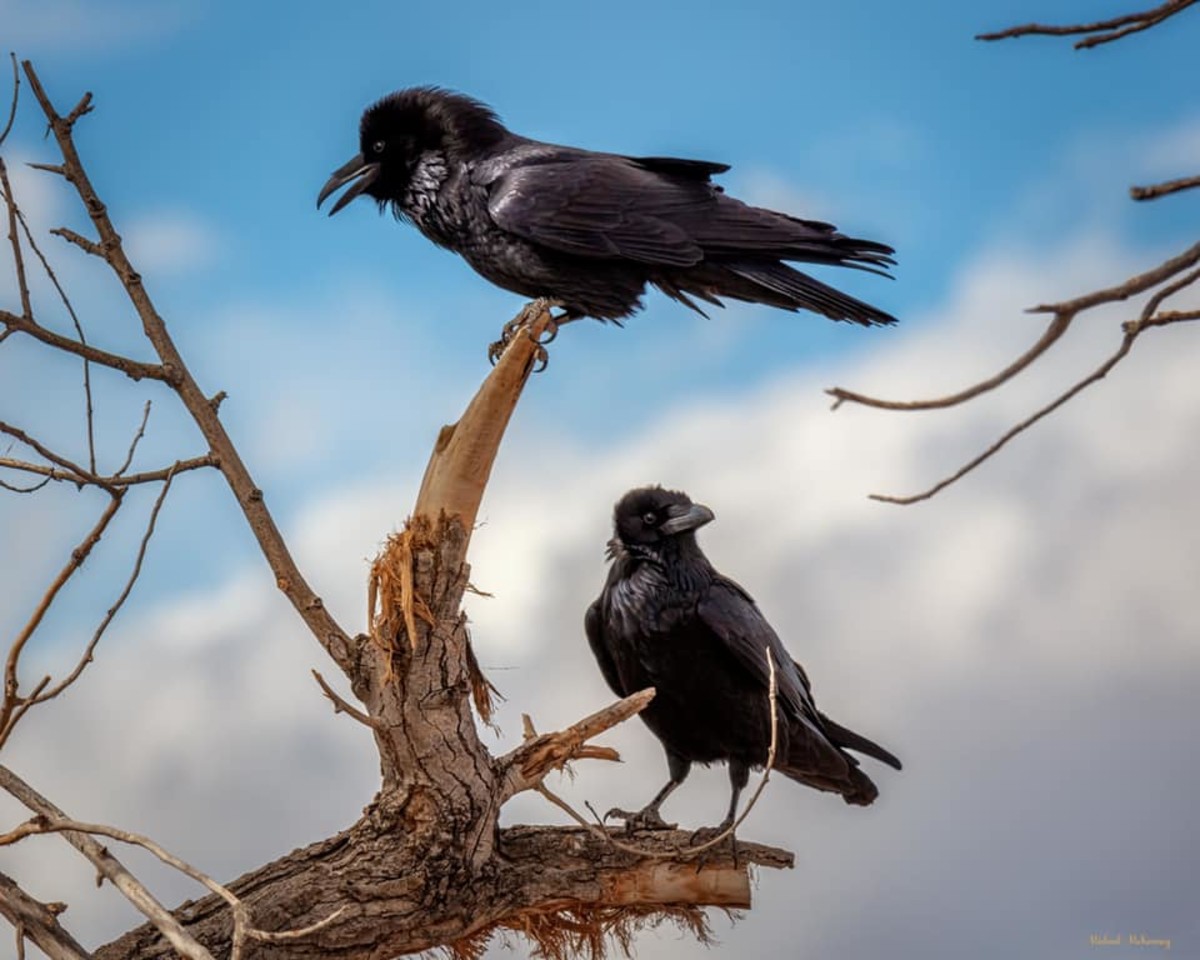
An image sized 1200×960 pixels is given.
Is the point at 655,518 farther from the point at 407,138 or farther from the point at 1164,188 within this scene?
the point at 1164,188

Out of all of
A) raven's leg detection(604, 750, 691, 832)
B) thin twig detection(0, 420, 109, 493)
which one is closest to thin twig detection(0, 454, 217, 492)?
thin twig detection(0, 420, 109, 493)

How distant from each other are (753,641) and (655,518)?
1.44ft

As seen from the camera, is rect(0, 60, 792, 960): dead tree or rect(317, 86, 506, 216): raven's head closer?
rect(0, 60, 792, 960): dead tree

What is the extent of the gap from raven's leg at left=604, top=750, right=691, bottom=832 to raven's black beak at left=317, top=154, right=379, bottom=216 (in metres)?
1.80

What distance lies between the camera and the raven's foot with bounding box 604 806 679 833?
3.74m

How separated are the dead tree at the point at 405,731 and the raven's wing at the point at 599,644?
42 cm

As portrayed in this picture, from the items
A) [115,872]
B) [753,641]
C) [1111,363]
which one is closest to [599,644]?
[753,641]

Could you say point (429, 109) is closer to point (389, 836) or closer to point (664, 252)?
point (664, 252)

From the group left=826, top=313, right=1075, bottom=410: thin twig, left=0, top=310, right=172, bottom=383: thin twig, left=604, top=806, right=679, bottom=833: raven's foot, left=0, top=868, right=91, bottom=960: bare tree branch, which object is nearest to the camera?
left=826, top=313, right=1075, bottom=410: thin twig

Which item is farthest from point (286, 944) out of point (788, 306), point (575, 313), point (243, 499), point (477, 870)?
point (788, 306)

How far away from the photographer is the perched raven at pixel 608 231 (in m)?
3.77

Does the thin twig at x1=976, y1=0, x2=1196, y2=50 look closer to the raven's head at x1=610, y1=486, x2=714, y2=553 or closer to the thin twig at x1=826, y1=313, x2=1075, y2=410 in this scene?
the thin twig at x1=826, y1=313, x2=1075, y2=410

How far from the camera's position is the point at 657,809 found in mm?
3812

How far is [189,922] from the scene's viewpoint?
10.5ft
